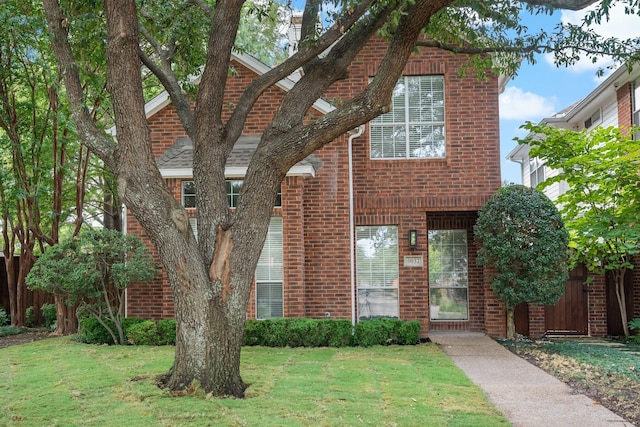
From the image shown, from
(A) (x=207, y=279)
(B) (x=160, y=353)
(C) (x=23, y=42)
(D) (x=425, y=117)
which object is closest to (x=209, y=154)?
(A) (x=207, y=279)

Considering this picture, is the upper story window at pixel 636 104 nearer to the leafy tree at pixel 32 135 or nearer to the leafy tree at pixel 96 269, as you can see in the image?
the leafy tree at pixel 96 269

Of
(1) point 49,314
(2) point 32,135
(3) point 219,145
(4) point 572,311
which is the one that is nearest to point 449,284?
(4) point 572,311

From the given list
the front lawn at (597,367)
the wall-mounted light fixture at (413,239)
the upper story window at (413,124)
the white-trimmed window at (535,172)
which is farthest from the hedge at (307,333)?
the white-trimmed window at (535,172)

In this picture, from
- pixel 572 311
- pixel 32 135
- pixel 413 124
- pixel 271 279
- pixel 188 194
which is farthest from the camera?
pixel 32 135

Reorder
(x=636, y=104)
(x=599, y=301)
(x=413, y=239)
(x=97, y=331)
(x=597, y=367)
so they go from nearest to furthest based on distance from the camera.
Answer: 1. (x=597, y=367)
2. (x=97, y=331)
3. (x=413, y=239)
4. (x=599, y=301)
5. (x=636, y=104)

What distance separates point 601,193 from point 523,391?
7.03 metres

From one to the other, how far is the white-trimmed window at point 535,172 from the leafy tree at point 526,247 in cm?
1096

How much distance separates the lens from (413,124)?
44.3 feet

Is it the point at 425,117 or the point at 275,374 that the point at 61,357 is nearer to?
the point at 275,374

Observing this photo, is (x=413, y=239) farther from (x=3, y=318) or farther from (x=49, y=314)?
(x=3, y=318)

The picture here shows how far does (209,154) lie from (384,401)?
11.9 ft

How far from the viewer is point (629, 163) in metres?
12.4

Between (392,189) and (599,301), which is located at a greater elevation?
(392,189)

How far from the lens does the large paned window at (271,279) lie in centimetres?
1244
